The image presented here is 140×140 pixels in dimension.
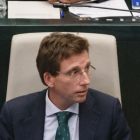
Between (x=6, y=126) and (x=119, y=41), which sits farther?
(x=119, y=41)

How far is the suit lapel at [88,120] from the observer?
1758 mm

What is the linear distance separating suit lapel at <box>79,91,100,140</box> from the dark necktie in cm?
6

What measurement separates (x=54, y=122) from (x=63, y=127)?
0.06 m

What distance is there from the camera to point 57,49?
164cm

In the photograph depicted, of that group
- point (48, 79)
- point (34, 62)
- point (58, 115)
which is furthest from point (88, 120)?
point (34, 62)

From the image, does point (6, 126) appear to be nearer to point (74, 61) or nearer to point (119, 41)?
point (74, 61)

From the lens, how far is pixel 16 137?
1774mm

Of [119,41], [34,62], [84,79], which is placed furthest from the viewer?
[119,41]

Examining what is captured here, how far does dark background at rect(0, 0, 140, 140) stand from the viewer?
92.7 inches

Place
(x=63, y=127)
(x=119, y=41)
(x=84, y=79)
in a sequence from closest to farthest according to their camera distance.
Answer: (x=84, y=79) < (x=63, y=127) < (x=119, y=41)

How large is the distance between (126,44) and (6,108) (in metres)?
0.94

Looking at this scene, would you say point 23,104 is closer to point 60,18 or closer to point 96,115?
point 96,115

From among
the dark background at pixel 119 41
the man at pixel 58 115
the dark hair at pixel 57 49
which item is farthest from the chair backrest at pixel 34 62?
the dark background at pixel 119 41

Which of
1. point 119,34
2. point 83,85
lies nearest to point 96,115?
point 83,85
